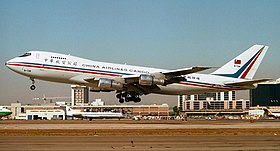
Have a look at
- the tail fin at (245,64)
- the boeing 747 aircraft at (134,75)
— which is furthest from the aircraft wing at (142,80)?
the tail fin at (245,64)

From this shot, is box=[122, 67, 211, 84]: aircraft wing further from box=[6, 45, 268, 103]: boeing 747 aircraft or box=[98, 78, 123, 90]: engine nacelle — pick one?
box=[98, 78, 123, 90]: engine nacelle

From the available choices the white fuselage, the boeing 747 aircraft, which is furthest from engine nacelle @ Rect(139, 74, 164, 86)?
the white fuselage

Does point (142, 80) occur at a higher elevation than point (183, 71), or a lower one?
lower

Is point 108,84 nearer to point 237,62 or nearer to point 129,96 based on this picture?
point 129,96

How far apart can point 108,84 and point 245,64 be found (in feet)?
63.5

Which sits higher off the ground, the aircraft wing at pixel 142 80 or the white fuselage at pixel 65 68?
the white fuselage at pixel 65 68

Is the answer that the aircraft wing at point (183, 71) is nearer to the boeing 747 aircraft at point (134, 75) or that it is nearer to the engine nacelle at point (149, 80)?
the boeing 747 aircraft at point (134, 75)

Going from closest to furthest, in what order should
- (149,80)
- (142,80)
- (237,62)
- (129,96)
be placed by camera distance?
1. (142,80)
2. (149,80)
3. (129,96)
4. (237,62)

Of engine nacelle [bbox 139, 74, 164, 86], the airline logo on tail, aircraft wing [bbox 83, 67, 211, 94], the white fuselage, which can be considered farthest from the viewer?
the airline logo on tail

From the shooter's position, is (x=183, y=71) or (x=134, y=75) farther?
(x=134, y=75)

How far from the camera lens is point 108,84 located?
175 ft

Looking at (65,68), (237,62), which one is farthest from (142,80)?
(237,62)

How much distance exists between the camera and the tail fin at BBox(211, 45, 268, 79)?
197 ft

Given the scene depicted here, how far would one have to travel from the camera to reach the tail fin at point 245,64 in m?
60.1
